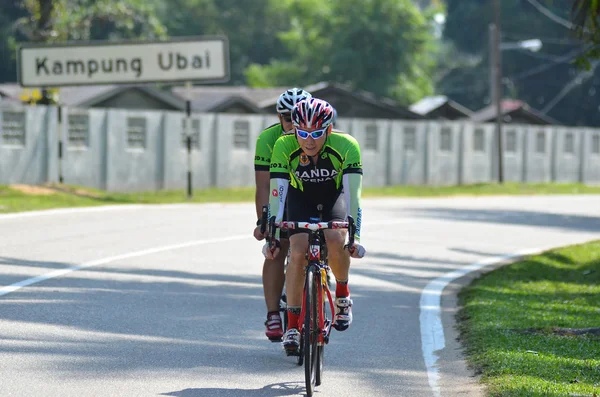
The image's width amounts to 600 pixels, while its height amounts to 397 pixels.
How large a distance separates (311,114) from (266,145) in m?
1.13

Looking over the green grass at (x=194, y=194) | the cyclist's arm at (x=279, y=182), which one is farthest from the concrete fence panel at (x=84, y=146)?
the cyclist's arm at (x=279, y=182)

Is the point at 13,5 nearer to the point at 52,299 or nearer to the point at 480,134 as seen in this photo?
the point at 480,134

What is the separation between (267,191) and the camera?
8.56 m

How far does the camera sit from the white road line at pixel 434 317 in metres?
Result: 8.53

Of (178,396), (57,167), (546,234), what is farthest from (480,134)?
(178,396)

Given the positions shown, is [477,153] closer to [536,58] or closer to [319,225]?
[536,58]

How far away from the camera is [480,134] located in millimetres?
46938

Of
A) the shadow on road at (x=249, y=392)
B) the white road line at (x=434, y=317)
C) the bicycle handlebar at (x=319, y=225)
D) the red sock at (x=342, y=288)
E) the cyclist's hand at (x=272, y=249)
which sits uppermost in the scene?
Answer: the bicycle handlebar at (x=319, y=225)

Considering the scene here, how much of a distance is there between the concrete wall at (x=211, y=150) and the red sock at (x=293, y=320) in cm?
2291

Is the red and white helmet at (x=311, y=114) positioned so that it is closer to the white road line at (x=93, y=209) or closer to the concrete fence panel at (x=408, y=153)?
the white road line at (x=93, y=209)

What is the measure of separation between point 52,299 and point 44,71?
18.4 meters

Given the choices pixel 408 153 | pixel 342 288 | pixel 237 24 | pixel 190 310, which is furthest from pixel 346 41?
pixel 342 288

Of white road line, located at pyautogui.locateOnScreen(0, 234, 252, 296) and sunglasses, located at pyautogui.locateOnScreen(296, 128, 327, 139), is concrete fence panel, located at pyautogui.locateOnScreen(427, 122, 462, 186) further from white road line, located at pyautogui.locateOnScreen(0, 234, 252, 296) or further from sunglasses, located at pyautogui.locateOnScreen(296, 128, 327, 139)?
sunglasses, located at pyautogui.locateOnScreen(296, 128, 327, 139)

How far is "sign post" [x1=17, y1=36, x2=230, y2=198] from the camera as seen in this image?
92.7ft
